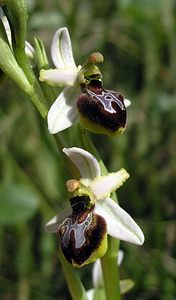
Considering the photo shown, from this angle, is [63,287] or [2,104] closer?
[63,287]

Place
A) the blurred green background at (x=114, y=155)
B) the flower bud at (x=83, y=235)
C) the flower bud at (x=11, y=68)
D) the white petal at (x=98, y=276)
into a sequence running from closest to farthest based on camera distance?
the flower bud at (x=83, y=235)
the flower bud at (x=11, y=68)
the white petal at (x=98, y=276)
the blurred green background at (x=114, y=155)

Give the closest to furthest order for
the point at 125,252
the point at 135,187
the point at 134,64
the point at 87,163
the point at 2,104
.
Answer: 1. the point at 87,163
2. the point at 125,252
3. the point at 135,187
4. the point at 2,104
5. the point at 134,64

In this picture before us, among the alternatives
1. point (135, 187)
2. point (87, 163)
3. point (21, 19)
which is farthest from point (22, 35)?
point (135, 187)

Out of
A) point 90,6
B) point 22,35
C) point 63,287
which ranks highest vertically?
point 22,35

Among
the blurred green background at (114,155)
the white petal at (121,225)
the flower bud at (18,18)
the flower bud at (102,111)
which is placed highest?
the flower bud at (18,18)

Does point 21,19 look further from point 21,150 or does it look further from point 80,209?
point 21,150

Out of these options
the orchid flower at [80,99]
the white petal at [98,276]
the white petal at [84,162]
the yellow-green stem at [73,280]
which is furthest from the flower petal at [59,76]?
the white petal at [98,276]

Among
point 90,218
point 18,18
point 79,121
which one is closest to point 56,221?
point 90,218

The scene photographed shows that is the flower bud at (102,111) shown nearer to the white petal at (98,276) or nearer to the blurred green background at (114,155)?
the white petal at (98,276)
